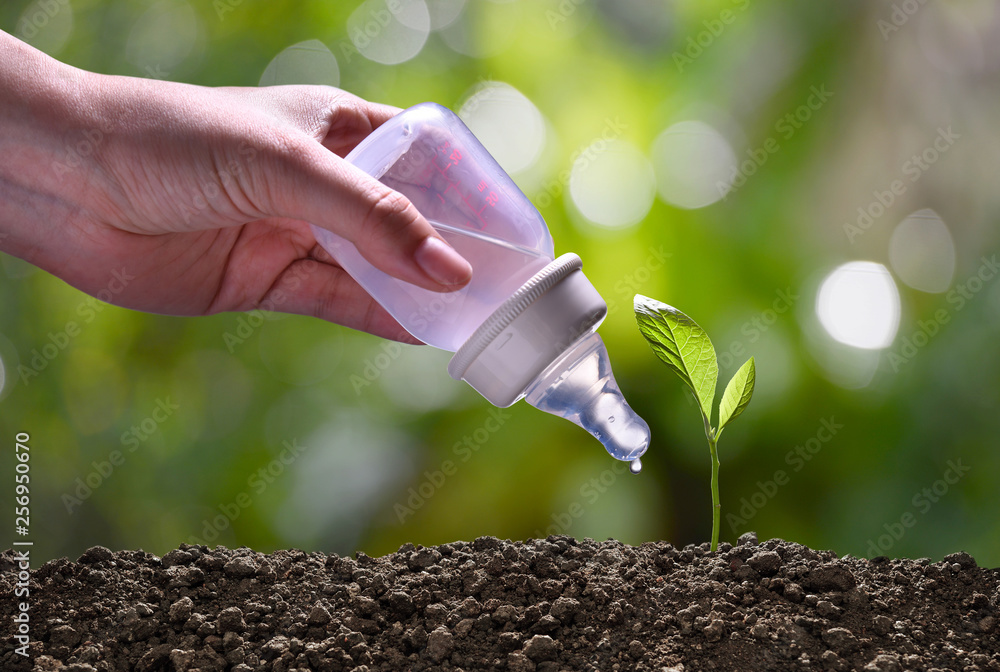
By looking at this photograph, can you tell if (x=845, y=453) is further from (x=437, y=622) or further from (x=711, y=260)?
(x=437, y=622)

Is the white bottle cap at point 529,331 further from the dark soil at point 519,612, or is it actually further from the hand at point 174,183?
the dark soil at point 519,612

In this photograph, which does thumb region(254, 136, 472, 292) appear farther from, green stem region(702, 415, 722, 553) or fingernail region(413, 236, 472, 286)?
Result: green stem region(702, 415, 722, 553)

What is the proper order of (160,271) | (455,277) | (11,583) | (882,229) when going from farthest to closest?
(882,229) → (160,271) → (11,583) → (455,277)

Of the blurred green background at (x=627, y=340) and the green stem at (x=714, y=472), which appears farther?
the blurred green background at (x=627, y=340)

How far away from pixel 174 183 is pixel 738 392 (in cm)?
78

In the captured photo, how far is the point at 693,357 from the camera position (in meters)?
0.92

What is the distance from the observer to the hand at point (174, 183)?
0.73 m

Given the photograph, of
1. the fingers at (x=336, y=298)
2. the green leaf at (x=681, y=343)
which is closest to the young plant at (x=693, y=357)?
the green leaf at (x=681, y=343)

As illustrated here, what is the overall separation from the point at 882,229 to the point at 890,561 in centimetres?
80

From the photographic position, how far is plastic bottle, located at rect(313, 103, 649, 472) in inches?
29.8

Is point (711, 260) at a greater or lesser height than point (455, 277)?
greater

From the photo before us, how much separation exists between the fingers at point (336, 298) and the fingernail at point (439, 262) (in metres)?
0.52

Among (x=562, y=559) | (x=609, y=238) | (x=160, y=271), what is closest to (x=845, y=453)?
(x=609, y=238)

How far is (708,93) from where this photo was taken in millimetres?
1522
